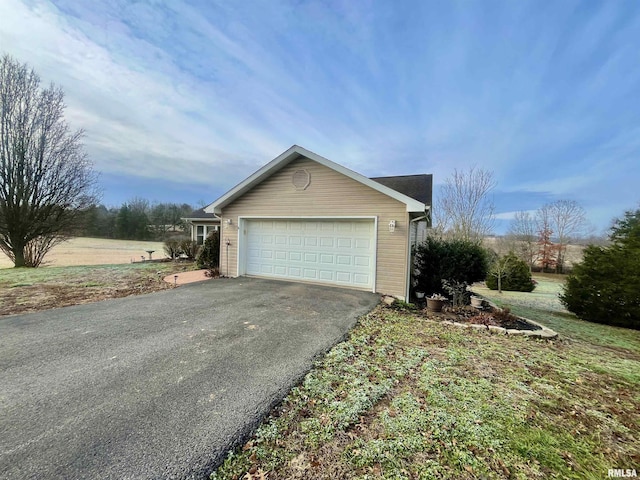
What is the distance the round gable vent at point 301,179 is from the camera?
29.0 feet

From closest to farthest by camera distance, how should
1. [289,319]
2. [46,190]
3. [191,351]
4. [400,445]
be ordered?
1. [400,445]
2. [191,351]
3. [289,319]
4. [46,190]

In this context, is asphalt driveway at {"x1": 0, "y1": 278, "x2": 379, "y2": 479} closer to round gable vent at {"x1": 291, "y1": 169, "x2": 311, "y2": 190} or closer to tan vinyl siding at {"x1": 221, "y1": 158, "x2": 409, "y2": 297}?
tan vinyl siding at {"x1": 221, "y1": 158, "x2": 409, "y2": 297}

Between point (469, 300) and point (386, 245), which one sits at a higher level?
point (386, 245)

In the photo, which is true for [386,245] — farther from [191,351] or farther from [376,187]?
[191,351]

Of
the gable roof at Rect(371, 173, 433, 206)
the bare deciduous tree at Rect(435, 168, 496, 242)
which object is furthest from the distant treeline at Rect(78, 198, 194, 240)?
the bare deciduous tree at Rect(435, 168, 496, 242)

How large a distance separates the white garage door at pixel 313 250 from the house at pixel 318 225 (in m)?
0.03

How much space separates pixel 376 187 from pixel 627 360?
6069mm

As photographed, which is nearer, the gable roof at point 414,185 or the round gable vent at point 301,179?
the round gable vent at point 301,179

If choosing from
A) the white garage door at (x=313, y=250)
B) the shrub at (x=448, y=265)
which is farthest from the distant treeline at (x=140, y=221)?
the shrub at (x=448, y=265)

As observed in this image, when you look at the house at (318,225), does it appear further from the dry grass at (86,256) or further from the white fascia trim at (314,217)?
the dry grass at (86,256)

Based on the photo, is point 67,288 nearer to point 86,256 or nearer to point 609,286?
point 86,256

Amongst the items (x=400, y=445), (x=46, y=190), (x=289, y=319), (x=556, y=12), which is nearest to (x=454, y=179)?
(x=556, y=12)

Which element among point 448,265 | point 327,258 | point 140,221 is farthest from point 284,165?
point 140,221

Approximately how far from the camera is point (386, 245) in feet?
25.8
